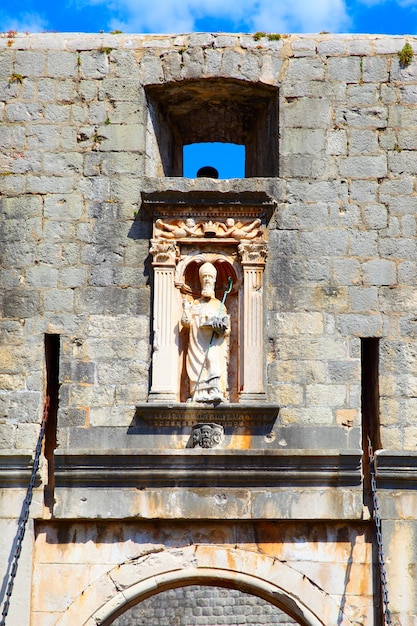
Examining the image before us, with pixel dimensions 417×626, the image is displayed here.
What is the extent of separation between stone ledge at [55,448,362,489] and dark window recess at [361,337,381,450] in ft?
1.09

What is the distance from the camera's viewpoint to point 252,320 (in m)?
12.1

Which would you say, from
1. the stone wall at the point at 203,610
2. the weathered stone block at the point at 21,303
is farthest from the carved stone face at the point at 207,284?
the stone wall at the point at 203,610

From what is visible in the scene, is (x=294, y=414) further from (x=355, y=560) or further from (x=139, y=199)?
(x=139, y=199)

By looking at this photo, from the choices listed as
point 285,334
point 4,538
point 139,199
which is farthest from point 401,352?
point 4,538

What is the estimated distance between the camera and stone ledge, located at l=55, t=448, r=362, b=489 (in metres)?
11.7

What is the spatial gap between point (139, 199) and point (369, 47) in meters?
2.34

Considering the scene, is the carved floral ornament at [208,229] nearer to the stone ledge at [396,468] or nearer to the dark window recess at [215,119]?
the dark window recess at [215,119]

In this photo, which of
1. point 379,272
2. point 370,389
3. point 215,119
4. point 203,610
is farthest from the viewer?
point 203,610

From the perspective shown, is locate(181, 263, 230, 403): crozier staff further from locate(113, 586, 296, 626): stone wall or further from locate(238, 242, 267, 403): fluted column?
locate(113, 586, 296, 626): stone wall

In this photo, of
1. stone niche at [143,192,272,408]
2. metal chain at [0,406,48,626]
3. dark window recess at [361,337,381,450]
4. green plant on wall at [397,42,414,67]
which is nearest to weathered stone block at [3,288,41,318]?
stone niche at [143,192,272,408]

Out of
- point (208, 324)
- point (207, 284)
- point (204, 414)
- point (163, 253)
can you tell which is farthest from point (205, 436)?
point (163, 253)

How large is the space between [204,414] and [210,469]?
0.43m

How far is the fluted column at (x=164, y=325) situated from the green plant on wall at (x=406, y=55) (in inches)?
98.3

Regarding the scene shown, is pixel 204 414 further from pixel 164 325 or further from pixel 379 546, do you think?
pixel 379 546
